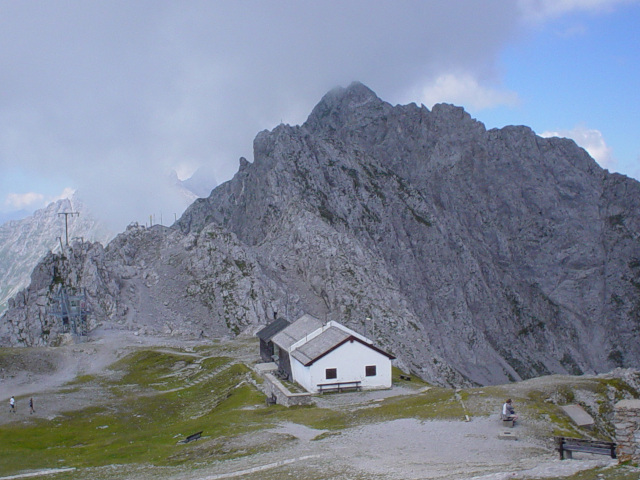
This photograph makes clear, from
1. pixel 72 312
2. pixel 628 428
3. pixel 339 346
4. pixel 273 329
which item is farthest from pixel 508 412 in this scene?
pixel 72 312

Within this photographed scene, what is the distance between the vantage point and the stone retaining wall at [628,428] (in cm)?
1973

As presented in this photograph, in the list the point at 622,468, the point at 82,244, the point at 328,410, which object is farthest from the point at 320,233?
the point at 622,468

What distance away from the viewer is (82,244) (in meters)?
128

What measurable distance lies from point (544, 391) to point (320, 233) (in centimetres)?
12499

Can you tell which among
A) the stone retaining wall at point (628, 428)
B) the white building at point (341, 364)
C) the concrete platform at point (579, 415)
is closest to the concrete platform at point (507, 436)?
the concrete platform at point (579, 415)

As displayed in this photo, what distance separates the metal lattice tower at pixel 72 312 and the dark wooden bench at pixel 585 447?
294 ft

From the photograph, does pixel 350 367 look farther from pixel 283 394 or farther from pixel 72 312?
pixel 72 312

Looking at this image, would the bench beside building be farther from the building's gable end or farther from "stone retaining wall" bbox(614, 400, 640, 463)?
"stone retaining wall" bbox(614, 400, 640, 463)

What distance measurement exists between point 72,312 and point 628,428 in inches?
3961

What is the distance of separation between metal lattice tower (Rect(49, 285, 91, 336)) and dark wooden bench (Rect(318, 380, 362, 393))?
62790 millimetres

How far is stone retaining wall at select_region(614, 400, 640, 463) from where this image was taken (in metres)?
19.7

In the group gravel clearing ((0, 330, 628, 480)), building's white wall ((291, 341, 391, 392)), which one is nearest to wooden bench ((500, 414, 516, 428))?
gravel clearing ((0, 330, 628, 480))

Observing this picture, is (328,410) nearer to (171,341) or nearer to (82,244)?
(171,341)

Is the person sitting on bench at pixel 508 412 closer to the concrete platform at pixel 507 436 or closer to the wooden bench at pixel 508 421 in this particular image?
the wooden bench at pixel 508 421
